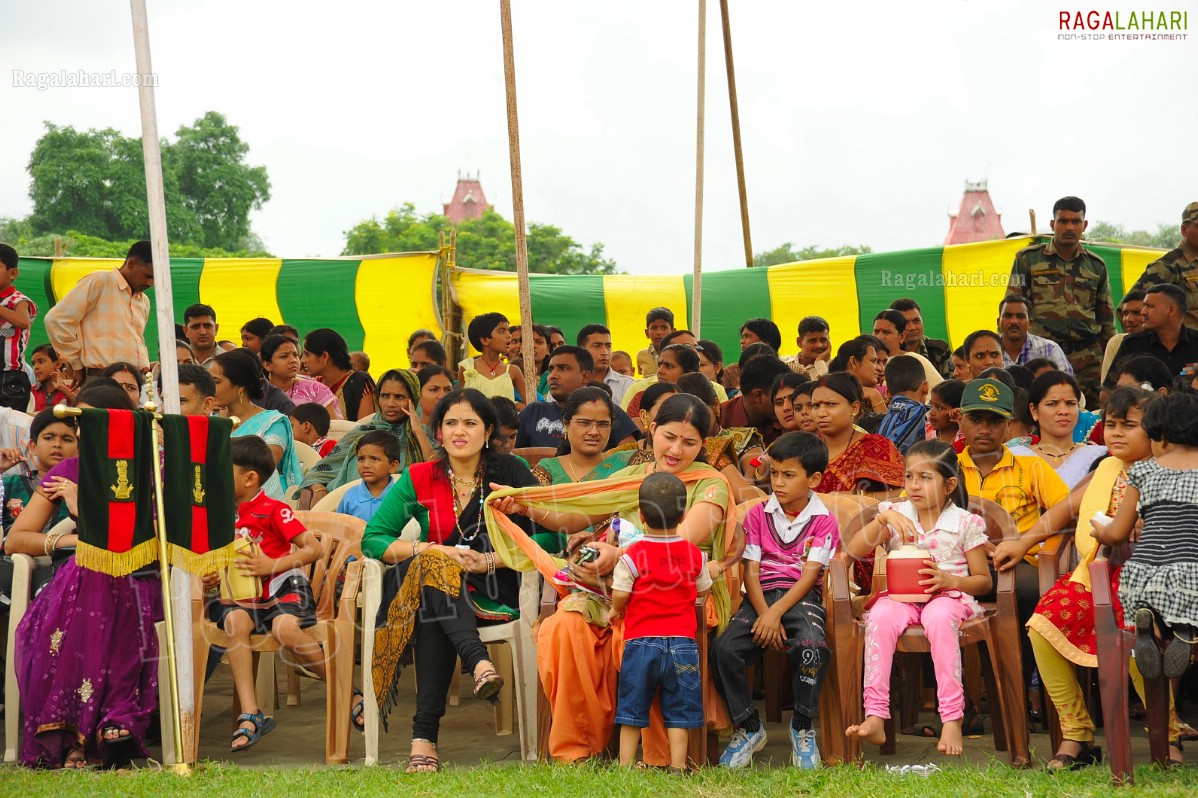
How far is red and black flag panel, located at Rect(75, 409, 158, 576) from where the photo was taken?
4883 millimetres

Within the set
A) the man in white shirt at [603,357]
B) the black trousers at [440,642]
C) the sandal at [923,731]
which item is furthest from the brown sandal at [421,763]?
the man in white shirt at [603,357]

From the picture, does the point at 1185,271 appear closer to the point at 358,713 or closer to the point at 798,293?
the point at 798,293

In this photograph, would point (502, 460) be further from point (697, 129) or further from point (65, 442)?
point (697, 129)

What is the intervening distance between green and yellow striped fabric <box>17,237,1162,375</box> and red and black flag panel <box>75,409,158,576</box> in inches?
301

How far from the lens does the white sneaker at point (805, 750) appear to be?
4.77 meters

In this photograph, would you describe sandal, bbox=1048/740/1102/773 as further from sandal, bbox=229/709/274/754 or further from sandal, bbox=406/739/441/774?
sandal, bbox=229/709/274/754

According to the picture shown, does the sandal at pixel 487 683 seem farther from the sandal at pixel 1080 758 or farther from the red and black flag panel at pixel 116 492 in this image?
the sandal at pixel 1080 758

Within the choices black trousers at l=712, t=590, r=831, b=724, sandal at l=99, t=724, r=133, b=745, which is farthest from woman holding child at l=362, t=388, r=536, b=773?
sandal at l=99, t=724, r=133, b=745

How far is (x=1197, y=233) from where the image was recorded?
330 inches

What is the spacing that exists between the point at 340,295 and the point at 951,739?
9.45 metres

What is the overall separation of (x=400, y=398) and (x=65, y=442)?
1.88 meters

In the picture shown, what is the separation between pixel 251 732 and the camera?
211 inches

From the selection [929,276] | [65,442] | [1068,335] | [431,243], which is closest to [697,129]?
[1068,335]

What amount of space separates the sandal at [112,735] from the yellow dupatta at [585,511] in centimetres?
165
